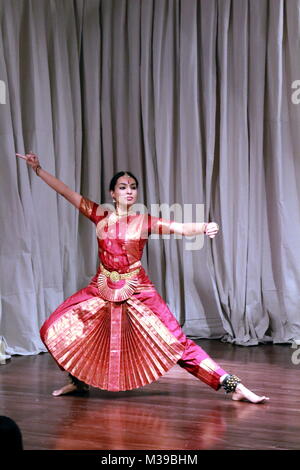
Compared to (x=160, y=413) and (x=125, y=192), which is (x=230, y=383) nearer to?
(x=160, y=413)

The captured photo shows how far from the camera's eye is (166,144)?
4859 millimetres

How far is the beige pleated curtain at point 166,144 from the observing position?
14.6 feet

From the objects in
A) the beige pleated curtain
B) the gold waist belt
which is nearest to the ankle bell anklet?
the gold waist belt

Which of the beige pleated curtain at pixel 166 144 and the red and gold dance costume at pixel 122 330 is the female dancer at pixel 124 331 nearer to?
the red and gold dance costume at pixel 122 330

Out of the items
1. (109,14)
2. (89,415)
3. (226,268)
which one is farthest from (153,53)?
(89,415)

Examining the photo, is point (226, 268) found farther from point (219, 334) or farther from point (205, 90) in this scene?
point (205, 90)

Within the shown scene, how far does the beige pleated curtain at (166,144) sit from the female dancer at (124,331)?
119cm

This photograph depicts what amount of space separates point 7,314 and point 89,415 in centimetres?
154

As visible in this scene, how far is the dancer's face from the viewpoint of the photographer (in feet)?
11.2

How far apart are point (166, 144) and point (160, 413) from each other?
2.31m

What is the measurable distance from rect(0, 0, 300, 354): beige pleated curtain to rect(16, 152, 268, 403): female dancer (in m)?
1.19

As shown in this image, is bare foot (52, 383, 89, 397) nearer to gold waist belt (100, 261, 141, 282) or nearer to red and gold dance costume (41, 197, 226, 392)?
red and gold dance costume (41, 197, 226, 392)

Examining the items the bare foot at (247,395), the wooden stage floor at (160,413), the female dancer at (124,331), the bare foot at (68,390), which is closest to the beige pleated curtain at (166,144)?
the wooden stage floor at (160,413)
